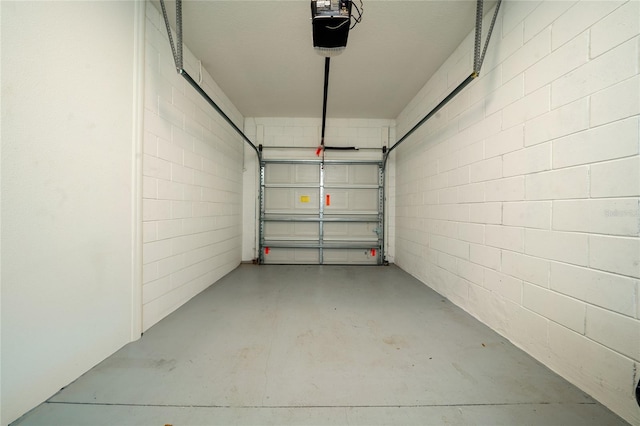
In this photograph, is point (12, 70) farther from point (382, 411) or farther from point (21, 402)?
point (382, 411)

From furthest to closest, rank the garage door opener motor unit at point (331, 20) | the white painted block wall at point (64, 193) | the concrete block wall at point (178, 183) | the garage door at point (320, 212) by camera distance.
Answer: the garage door at point (320, 212) → the concrete block wall at point (178, 183) → the garage door opener motor unit at point (331, 20) → the white painted block wall at point (64, 193)

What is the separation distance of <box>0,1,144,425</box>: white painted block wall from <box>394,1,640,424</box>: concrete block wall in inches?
102

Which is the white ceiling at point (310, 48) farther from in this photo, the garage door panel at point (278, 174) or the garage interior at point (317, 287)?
the garage door panel at point (278, 174)

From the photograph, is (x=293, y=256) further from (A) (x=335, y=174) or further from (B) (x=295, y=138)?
(B) (x=295, y=138)

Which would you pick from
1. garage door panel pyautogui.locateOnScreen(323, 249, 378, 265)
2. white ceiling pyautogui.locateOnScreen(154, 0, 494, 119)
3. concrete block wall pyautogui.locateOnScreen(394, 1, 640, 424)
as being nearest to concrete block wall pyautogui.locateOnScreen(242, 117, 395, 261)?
white ceiling pyautogui.locateOnScreen(154, 0, 494, 119)

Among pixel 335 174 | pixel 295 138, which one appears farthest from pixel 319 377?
pixel 295 138

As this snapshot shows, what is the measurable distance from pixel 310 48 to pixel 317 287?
254cm

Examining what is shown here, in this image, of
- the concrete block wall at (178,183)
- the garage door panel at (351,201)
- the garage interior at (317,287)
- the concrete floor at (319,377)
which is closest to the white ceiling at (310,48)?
the garage interior at (317,287)

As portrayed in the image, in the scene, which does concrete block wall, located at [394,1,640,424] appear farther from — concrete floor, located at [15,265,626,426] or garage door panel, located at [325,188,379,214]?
garage door panel, located at [325,188,379,214]

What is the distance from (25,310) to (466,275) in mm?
2792

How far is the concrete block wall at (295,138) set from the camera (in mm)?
3635

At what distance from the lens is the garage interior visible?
3.07 ft

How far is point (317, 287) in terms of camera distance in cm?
252

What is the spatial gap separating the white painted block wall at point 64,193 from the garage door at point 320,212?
7.43 feet
